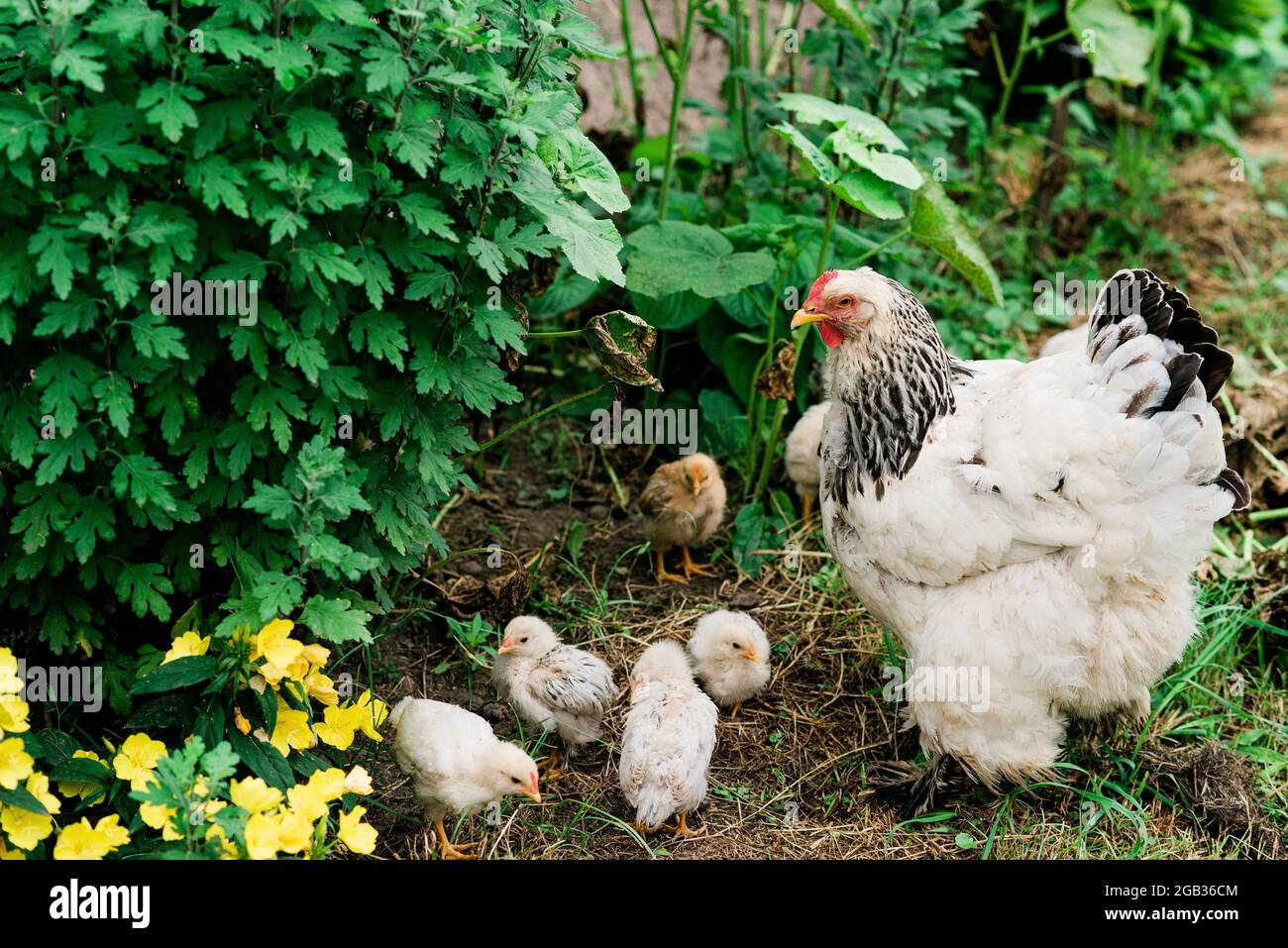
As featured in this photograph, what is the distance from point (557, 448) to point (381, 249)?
2.34 metres

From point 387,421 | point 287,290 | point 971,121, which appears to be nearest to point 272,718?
point 387,421

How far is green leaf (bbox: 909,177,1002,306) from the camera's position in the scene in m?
4.63

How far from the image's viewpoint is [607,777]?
4.08 meters

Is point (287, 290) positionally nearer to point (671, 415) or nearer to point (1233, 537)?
point (671, 415)

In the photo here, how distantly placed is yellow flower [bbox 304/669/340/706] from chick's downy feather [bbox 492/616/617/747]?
71 cm

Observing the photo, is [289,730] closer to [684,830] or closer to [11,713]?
[11,713]

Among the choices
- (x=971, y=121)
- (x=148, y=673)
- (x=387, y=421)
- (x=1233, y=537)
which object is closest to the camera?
(x=148, y=673)

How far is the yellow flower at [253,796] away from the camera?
119 inches

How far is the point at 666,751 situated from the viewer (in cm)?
376

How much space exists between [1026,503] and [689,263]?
1.84 m

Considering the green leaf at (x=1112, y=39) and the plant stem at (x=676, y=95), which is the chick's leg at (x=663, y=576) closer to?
the plant stem at (x=676, y=95)

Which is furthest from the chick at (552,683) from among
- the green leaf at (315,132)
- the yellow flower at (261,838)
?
the green leaf at (315,132)
